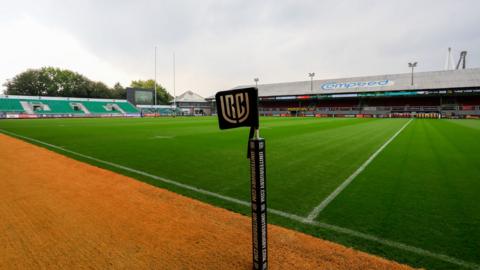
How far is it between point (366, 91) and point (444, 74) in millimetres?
16926

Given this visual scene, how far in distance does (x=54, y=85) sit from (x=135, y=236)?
95.5 m

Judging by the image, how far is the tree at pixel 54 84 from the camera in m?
71.8

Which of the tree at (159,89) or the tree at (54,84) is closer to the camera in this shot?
the tree at (54,84)

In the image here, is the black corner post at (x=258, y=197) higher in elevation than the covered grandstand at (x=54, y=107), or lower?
lower

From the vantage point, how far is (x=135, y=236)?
3039 mm

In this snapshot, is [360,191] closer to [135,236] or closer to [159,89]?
[135,236]

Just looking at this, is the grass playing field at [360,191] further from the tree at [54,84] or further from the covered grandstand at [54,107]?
the tree at [54,84]

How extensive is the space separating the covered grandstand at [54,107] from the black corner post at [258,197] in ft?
198

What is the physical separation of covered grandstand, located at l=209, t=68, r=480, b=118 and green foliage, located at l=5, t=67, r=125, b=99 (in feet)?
191

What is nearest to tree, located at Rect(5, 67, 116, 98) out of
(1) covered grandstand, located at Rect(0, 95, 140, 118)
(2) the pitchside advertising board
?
(1) covered grandstand, located at Rect(0, 95, 140, 118)

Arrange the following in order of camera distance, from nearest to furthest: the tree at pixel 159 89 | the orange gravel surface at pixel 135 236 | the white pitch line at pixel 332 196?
the orange gravel surface at pixel 135 236
the white pitch line at pixel 332 196
the tree at pixel 159 89

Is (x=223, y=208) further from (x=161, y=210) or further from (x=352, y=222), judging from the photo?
(x=352, y=222)

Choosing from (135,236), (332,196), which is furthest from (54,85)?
(332,196)

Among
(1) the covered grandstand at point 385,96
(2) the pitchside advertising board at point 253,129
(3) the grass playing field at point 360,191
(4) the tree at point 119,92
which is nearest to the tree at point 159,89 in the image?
(4) the tree at point 119,92
